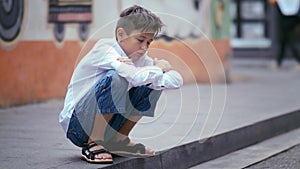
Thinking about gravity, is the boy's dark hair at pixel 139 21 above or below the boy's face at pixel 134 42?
above

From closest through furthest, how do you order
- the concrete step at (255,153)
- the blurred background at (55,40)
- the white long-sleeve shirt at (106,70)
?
the white long-sleeve shirt at (106,70)
the concrete step at (255,153)
the blurred background at (55,40)

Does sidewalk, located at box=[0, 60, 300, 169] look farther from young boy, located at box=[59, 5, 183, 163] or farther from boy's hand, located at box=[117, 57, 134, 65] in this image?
boy's hand, located at box=[117, 57, 134, 65]

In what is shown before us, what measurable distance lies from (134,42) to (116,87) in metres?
0.34

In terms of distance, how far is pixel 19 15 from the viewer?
8.45m

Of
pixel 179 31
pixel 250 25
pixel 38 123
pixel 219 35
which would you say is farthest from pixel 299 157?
pixel 250 25

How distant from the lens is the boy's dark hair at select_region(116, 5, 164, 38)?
200 inches

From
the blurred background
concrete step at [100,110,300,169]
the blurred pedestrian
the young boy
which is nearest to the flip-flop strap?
the young boy

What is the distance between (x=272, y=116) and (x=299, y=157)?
4.39 ft

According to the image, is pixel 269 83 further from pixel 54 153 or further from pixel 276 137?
pixel 54 153

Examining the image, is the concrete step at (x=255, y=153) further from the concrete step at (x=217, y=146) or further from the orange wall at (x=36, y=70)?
the orange wall at (x=36, y=70)

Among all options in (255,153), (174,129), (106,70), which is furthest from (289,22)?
(106,70)

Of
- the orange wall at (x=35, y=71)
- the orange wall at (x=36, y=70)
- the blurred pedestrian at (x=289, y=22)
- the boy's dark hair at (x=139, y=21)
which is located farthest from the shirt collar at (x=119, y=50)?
the blurred pedestrian at (x=289, y=22)

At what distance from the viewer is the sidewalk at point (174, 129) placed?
5.53 m

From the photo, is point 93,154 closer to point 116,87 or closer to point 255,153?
point 116,87
